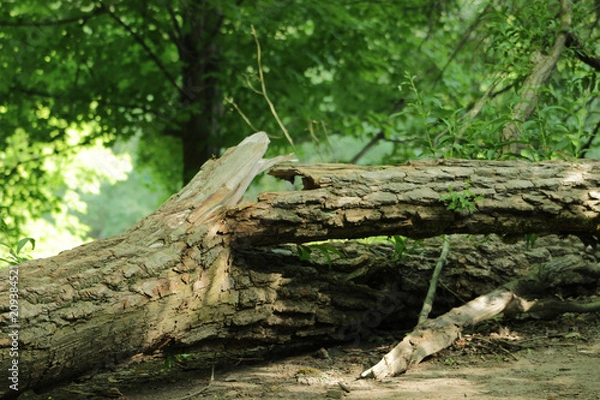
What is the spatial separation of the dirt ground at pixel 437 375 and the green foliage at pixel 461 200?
0.83m

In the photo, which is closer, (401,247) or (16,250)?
(16,250)

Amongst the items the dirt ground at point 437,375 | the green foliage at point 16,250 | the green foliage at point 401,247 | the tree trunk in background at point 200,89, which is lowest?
the dirt ground at point 437,375

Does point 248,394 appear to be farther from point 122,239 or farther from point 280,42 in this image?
point 280,42

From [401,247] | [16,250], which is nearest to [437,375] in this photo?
[401,247]

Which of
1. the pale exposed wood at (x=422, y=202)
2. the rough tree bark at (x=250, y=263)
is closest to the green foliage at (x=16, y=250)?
the rough tree bark at (x=250, y=263)

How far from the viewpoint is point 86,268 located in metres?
2.94

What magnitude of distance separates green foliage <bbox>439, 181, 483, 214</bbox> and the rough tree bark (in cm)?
2

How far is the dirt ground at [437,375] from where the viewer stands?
9.46 feet

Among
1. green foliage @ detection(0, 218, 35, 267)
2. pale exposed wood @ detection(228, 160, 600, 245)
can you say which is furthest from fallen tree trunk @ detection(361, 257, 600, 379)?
green foliage @ detection(0, 218, 35, 267)

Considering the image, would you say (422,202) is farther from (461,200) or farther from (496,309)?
(496,309)

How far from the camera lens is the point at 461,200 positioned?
341cm

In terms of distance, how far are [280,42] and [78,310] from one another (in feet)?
21.0

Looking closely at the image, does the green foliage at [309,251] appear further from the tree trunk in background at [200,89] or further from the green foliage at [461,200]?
the tree trunk in background at [200,89]

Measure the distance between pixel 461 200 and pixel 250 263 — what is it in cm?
121
